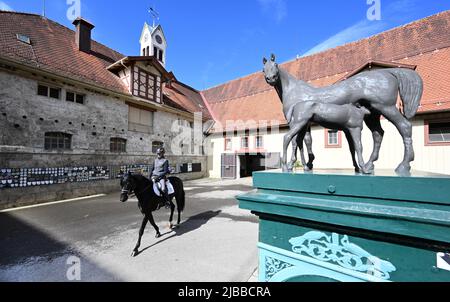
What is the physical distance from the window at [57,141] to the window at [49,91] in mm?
1828

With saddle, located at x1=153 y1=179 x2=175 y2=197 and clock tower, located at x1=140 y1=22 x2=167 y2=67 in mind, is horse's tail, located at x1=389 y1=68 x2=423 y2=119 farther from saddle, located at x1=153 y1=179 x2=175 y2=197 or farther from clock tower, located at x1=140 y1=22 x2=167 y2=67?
clock tower, located at x1=140 y1=22 x2=167 y2=67

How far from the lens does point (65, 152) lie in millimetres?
9781

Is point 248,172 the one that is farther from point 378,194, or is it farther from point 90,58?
point 378,194

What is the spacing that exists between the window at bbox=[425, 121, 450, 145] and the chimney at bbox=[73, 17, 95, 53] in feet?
65.7

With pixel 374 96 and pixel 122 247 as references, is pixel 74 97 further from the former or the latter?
pixel 374 96

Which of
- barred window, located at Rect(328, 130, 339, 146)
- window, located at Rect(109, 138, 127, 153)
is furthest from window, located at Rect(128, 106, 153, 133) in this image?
barred window, located at Rect(328, 130, 339, 146)

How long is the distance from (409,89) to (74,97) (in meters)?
13.0

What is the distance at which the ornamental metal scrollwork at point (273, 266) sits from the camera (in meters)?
1.56

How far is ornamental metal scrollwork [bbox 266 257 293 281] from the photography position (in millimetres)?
1563

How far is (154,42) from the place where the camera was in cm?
Answer: 2564

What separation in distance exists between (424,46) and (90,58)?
808 inches

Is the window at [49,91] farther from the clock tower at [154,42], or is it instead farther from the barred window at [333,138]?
the clock tower at [154,42]

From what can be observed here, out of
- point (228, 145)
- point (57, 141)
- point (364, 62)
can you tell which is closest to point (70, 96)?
point (57, 141)
